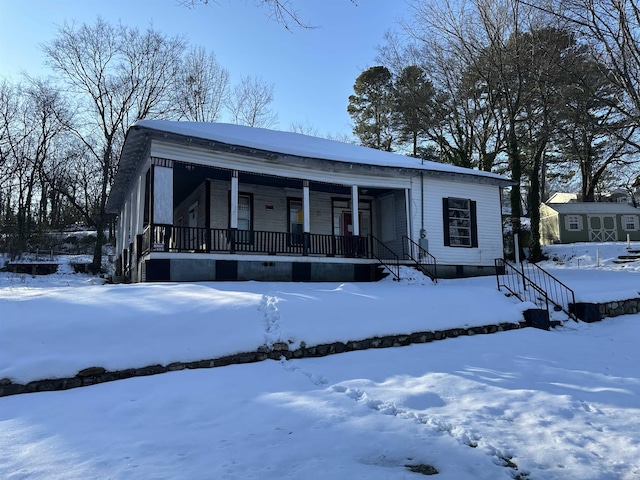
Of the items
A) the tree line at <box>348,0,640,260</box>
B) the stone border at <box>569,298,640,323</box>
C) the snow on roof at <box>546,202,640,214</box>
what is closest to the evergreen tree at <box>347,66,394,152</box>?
the tree line at <box>348,0,640,260</box>

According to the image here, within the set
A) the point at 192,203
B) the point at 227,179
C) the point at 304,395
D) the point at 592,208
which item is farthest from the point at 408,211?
the point at 592,208

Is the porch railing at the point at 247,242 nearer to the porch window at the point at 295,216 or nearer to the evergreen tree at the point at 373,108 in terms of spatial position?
the porch window at the point at 295,216

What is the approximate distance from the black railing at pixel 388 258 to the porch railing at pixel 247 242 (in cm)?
56

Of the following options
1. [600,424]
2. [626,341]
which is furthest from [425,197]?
[600,424]

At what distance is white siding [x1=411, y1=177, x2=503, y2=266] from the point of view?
50.4 feet

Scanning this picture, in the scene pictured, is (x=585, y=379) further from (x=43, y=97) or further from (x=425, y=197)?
(x=43, y=97)

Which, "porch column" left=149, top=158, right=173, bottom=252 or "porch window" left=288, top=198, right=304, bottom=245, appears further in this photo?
"porch window" left=288, top=198, right=304, bottom=245

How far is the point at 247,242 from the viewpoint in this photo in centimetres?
1338

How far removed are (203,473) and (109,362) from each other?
3310 millimetres

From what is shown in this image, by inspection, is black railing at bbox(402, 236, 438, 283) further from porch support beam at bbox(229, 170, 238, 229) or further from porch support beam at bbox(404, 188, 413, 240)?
porch support beam at bbox(229, 170, 238, 229)

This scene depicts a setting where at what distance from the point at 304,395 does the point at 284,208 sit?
36.5ft

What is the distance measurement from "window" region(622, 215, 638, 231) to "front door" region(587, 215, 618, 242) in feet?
2.72

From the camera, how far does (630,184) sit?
35.9 metres

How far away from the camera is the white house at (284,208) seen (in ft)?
37.7
